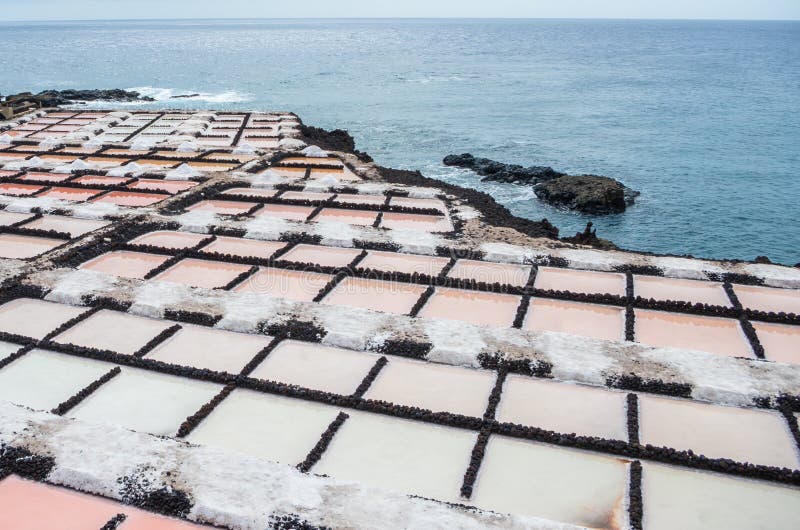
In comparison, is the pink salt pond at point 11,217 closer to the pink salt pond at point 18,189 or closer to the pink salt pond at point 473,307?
the pink salt pond at point 18,189

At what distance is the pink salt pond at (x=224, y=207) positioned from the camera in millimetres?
17938

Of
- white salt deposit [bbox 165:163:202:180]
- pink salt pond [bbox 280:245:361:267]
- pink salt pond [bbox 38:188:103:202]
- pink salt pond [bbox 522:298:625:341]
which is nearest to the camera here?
pink salt pond [bbox 522:298:625:341]

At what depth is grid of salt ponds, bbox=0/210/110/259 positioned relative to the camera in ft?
48.3

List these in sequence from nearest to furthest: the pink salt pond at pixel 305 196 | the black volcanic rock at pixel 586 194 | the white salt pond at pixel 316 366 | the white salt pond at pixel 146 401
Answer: the white salt pond at pixel 146 401 → the white salt pond at pixel 316 366 → the pink salt pond at pixel 305 196 → the black volcanic rock at pixel 586 194

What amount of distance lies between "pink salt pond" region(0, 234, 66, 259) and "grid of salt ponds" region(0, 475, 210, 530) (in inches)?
345

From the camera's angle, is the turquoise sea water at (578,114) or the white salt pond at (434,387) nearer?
the white salt pond at (434,387)

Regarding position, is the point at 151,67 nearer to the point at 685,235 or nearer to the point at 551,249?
the point at 685,235

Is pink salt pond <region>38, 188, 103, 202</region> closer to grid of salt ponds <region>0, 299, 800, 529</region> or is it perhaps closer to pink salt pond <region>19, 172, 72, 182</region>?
pink salt pond <region>19, 172, 72, 182</region>

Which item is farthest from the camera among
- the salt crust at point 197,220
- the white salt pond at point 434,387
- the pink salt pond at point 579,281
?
the salt crust at point 197,220

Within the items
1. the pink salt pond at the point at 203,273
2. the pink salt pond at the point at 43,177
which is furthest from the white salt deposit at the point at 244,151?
the pink salt pond at the point at 203,273

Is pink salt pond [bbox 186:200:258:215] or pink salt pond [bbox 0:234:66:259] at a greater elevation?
pink salt pond [bbox 186:200:258:215]

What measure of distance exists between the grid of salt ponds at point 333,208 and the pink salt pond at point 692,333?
6577mm

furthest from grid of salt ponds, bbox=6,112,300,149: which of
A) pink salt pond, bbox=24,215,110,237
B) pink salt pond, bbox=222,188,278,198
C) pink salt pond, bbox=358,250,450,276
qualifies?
pink salt pond, bbox=358,250,450,276

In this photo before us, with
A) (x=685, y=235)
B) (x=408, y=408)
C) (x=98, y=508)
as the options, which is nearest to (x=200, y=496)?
(x=98, y=508)
